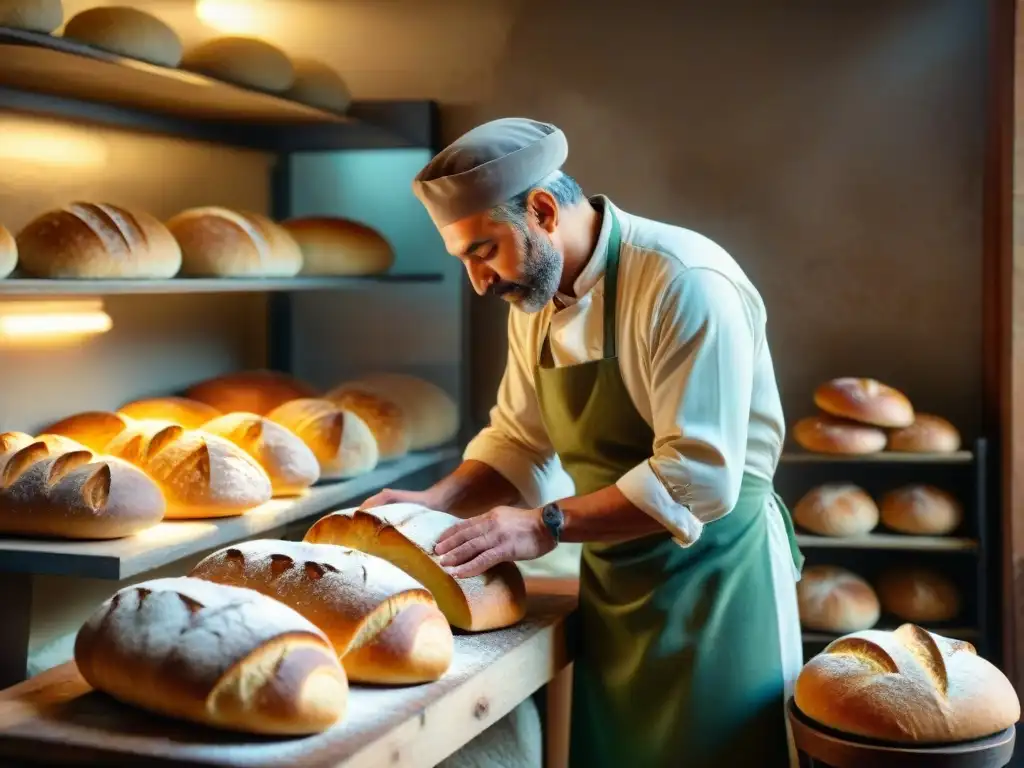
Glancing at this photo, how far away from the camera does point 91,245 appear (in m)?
2.53

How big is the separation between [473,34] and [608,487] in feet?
7.76

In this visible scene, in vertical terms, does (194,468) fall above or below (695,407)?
below

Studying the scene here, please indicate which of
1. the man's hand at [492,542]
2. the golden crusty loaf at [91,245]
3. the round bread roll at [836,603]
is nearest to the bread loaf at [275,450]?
the golden crusty loaf at [91,245]

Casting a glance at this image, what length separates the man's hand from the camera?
1824 mm

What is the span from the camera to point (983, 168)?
361cm

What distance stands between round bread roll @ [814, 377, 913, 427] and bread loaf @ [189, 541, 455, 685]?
A: 6.64 feet

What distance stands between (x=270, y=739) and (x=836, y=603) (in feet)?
7.58

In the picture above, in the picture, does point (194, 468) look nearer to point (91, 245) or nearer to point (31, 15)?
point (91, 245)

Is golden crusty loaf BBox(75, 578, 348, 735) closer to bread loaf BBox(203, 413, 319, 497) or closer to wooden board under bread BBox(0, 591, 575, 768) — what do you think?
wooden board under bread BBox(0, 591, 575, 768)

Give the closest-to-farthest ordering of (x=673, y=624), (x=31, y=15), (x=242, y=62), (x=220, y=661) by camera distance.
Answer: (x=220, y=661), (x=673, y=624), (x=31, y=15), (x=242, y=62)

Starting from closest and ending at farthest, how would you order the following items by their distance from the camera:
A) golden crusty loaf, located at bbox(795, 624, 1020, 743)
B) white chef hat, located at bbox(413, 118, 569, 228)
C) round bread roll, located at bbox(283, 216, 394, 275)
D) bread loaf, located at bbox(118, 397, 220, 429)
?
golden crusty loaf, located at bbox(795, 624, 1020, 743), white chef hat, located at bbox(413, 118, 569, 228), bread loaf, located at bbox(118, 397, 220, 429), round bread roll, located at bbox(283, 216, 394, 275)

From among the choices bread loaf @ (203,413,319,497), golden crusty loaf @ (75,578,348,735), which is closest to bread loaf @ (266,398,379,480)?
bread loaf @ (203,413,319,497)

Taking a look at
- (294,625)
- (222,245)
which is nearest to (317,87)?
(222,245)

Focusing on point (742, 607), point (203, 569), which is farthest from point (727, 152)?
point (203, 569)
